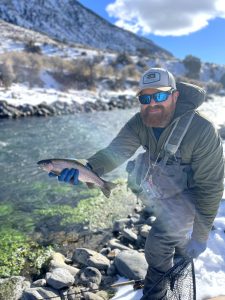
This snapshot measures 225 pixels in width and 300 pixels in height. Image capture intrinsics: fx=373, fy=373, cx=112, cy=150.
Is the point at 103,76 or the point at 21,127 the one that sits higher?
the point at 103,76

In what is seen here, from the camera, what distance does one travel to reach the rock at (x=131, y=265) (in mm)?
5691

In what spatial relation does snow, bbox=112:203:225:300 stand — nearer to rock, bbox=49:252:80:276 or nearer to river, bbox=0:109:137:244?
rock, bbox=49:252:80:276

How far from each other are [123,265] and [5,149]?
1137 cm

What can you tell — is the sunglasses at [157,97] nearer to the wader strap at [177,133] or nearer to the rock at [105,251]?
the wader strap at [177,133]

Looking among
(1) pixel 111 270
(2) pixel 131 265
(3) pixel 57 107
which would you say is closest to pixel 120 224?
(1) pixel 111 270

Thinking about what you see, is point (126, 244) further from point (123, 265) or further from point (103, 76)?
point (103, 76)

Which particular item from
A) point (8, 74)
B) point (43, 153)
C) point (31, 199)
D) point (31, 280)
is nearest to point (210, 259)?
point (31, 280)

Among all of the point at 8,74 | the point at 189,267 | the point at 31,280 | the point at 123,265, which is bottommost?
the point at 31,280

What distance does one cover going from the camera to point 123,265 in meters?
5.91

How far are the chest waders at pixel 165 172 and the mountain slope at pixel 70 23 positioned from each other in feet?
376

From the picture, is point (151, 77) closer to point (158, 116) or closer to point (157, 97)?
point (157, 97)

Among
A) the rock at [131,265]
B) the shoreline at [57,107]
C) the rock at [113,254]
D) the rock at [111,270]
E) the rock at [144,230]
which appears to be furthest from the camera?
the shoreline at [57,107]

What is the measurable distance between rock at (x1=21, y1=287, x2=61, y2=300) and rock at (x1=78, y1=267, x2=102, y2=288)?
0.50 meters

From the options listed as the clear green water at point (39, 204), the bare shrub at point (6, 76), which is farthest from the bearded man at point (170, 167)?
the bare shrub at point (6, 76)
